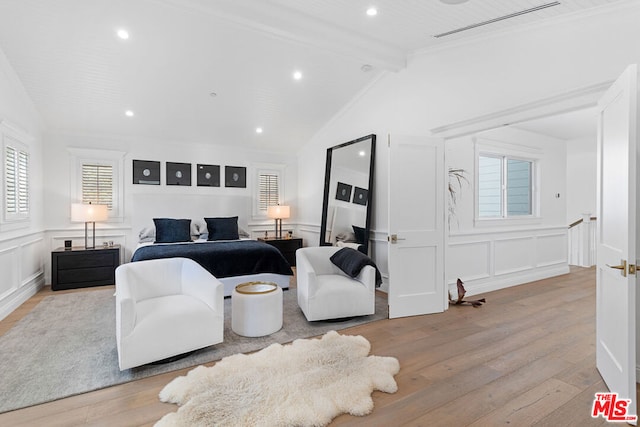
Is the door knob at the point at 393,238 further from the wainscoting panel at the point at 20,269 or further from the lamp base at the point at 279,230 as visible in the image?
the wainscoting panel at the point at 20,269

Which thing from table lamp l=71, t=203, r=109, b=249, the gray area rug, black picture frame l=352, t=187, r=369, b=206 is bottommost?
the gray area rug

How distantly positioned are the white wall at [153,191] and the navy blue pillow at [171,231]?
58 centimetres

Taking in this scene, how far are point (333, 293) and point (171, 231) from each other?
3.25 m

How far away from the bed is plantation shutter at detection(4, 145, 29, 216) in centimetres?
150

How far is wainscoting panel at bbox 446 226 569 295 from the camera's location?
14.7 feet

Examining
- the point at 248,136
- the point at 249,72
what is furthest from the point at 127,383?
the point at 248,136

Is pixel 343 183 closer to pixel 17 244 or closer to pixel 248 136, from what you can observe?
pixel 248 136

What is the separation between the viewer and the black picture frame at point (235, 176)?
646 cm

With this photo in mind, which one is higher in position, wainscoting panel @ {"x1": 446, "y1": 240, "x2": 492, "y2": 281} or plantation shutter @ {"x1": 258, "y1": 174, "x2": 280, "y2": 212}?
plantation shutter @ {"x1": 258, "y1": 174, "x2": 280, "y2": 212}

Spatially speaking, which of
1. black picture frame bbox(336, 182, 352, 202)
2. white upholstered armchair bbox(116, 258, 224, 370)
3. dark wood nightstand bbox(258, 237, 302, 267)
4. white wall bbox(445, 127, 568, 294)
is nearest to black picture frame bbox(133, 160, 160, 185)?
dark wood nightstand bbox(258, 237, 302, 267)

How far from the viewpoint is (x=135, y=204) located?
564 centimetres

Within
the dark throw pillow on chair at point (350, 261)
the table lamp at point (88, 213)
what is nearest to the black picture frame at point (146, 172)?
the table lamp at point (88, 213)

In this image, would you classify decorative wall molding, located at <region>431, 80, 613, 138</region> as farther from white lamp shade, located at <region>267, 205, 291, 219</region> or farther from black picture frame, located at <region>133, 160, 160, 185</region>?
black picture frame, located at <region>133, 160, 160, 185</region>

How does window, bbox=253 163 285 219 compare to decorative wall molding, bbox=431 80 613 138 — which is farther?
window, bbox=253 163 285 219
